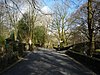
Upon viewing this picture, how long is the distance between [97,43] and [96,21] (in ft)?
15.1

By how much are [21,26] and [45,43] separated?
918 inches

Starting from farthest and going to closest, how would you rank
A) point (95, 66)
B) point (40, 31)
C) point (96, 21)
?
point (40, 31), point (96, 21), point (95, 66)

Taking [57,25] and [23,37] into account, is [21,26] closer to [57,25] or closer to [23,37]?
[23,37]

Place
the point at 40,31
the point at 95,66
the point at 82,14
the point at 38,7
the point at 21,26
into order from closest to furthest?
the point at 38,7
the point at 95,66
the point at 82,14
the point at 21,26
the point at 40,31

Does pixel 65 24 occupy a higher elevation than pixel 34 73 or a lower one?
higher

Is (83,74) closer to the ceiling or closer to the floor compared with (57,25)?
closer to the floor

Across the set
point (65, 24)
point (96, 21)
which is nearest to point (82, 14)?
point (96, 21)

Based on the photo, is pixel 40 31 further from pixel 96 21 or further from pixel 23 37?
pixel 96 21

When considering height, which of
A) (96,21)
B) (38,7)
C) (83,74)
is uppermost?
(96,21)

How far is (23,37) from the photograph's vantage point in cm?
8000

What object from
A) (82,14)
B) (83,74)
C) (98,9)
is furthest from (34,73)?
(82,14)

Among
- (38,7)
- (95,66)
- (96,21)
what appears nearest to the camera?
(38,7)

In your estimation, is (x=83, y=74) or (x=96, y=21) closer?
(x=83, y=74)

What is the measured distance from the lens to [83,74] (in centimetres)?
1524
